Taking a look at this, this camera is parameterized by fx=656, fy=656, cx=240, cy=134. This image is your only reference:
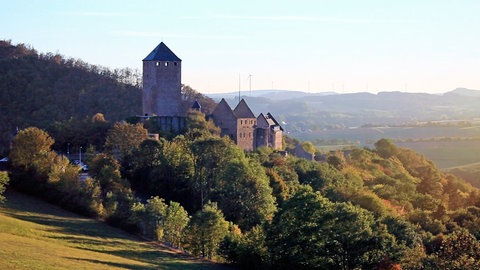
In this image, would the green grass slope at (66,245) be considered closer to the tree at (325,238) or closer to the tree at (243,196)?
the tree at (325,238)

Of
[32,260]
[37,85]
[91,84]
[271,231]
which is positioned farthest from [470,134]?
[32,260]

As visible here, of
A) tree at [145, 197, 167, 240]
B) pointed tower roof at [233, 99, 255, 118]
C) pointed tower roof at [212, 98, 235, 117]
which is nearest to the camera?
tree at [145, 197, 167, 240]

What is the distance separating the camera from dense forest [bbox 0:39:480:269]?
3600 cm

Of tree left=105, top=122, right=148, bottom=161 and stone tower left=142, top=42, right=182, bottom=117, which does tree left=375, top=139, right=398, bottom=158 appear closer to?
stone tower left=142, top=42, right=182, bottom=117

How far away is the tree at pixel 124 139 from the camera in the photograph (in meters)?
55.5

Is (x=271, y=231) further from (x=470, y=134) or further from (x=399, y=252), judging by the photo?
(x=470, y=134)

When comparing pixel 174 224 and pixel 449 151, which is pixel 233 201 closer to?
pixel 174 224

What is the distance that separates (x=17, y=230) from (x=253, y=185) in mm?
20271

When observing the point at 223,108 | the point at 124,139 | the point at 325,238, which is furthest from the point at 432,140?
the point at 325,238

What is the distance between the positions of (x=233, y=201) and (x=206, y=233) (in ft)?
31.7

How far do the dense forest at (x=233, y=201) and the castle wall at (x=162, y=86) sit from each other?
297 cm

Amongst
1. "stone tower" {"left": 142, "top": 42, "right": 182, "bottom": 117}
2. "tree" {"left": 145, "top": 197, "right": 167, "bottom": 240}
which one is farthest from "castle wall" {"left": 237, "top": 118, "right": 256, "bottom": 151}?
"tree" {"left": 145, "top": 197, "right": 167, "bottom": 240}

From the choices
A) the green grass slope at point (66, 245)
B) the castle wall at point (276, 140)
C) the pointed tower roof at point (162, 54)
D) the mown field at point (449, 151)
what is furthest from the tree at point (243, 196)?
the mown field at point (449, 151)

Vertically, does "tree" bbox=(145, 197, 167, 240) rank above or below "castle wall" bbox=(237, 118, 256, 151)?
below
